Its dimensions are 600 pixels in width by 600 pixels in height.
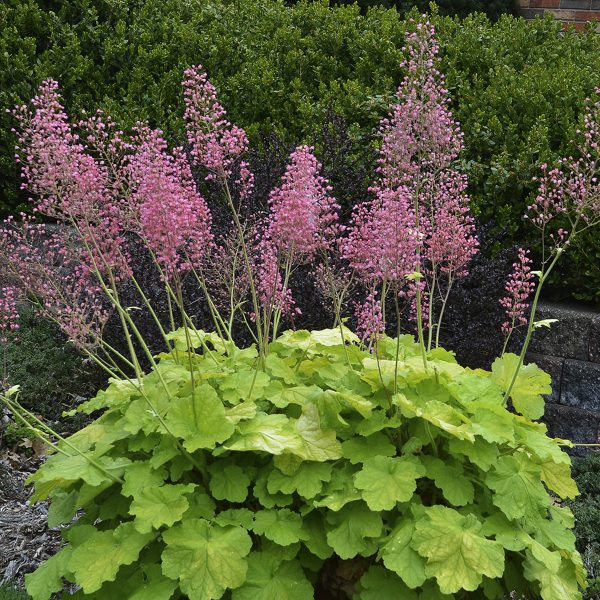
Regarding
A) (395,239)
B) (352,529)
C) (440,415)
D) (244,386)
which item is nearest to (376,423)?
(440,415)

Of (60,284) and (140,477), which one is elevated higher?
(140,477)

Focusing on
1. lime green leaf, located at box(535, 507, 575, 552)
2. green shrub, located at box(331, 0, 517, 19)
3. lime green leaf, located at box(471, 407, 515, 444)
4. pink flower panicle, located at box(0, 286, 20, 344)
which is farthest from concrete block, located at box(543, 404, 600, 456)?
green shrub, located at box(331, 0, 517, 19)

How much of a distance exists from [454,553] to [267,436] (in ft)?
1.78

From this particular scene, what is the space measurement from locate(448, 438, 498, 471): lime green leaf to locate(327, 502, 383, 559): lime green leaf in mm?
276

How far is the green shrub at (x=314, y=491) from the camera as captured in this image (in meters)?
2.07

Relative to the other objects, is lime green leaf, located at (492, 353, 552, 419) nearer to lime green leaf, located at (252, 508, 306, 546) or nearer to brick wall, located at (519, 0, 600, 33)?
lime green leaf, located at (252, 508, 306, 546)

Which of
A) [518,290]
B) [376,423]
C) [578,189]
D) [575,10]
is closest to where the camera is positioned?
[376,423]

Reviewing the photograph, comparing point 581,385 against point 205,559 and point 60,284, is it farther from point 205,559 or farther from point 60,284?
point 205,559

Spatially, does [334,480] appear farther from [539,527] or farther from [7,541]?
[7,541]

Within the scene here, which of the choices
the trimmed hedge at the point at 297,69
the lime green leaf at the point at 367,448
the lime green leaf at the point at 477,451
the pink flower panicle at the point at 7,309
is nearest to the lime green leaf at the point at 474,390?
the lime green leaf at the point at 477,451

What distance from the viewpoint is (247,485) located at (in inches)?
88.4

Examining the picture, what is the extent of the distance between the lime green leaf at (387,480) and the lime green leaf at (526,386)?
0.52 m

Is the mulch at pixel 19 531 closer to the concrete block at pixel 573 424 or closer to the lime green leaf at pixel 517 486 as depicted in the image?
the lime green leaf at pixel 517 486

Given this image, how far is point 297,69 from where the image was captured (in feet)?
18.3
